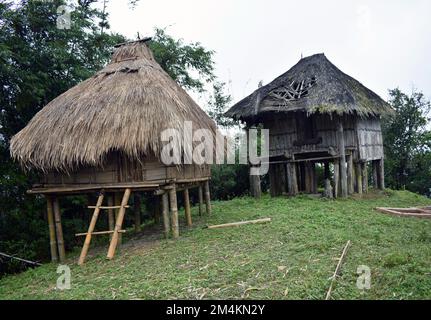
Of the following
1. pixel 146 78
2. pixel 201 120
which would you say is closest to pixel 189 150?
pixel 201 120

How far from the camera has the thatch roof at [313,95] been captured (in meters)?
14.2

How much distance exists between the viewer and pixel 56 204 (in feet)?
32.6

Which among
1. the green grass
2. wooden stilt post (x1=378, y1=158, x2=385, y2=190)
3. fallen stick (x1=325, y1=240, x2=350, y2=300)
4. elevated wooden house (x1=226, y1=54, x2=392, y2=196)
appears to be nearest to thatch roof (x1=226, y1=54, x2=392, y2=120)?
elevated wooden house (x1=226, y1=54, x2=392, y2=196)

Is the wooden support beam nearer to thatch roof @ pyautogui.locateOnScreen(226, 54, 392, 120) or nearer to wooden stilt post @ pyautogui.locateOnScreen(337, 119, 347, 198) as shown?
wooden stilt post @ pyautogui.locateOnScreen(337, 119, 347, 198)

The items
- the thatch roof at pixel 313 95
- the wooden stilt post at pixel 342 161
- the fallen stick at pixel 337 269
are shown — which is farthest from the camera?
the wooden stilt post at pixel 342 161

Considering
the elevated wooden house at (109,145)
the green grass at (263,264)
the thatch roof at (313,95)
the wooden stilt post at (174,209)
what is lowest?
the green grass at (263,264)

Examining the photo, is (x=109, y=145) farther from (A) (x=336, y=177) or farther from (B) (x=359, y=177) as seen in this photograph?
(B) (x=359, y=177)

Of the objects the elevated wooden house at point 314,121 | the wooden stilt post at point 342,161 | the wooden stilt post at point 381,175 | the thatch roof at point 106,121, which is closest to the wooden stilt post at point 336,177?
the elevated wooden house at point 314,121

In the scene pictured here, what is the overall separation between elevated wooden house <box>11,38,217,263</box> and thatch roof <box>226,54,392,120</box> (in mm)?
5322

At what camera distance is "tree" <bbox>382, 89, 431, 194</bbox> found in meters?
20.4

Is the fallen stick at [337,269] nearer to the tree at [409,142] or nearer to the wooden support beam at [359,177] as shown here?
the wooden support beam at [359,177]

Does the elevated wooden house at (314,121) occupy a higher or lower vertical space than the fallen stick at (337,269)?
higher

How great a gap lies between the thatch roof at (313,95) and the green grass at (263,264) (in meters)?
4.54

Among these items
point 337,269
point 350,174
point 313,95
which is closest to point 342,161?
point 350,174
